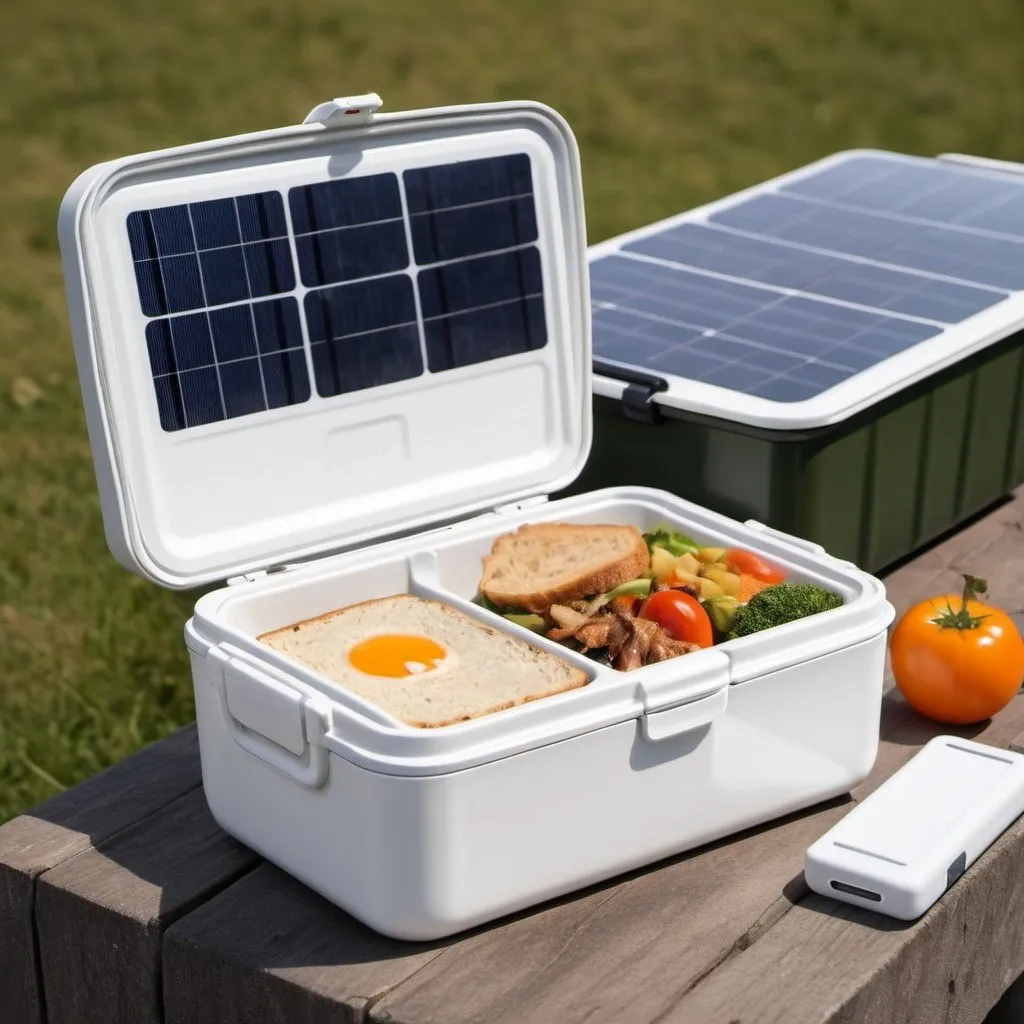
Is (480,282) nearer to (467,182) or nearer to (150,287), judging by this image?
(467,182)

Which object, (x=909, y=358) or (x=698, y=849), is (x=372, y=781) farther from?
(x=909, y=358)

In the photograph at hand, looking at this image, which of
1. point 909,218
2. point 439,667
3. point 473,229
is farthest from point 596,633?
point 909,218

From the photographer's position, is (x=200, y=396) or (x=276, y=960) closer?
(x=276, y=960)

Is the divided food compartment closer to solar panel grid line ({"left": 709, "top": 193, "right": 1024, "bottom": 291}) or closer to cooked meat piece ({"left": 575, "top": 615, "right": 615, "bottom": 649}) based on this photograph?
cooked meat piece ({"left": 575, "top": 615, "right": 615, "bottom": 649})

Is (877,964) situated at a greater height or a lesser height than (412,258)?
lesser

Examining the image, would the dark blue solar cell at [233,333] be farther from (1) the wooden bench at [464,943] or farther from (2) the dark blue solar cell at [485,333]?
(1) the wooden bench at [464,943]

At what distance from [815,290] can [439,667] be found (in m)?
1.10

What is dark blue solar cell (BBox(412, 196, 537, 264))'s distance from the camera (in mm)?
2047

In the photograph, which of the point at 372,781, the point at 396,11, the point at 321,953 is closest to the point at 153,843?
the point at 321,953

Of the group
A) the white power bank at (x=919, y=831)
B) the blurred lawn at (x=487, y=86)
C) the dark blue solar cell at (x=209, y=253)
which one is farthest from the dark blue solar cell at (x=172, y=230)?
the blurred lawn at (x=487, y=86)

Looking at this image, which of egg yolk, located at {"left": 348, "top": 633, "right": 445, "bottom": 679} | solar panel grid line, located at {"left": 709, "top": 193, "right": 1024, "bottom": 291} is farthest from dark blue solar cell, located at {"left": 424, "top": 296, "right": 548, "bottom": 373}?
solar panel grid line, located at {"left": 709, "top": 193, "right": 1024, "bottom": 291}

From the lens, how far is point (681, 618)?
1.83 meters

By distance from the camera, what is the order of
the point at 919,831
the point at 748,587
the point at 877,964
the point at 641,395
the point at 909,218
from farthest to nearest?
1. the point at 909,218
2. the point at 641,395
3. the point at 748,587
4. the point at 919,831
5. the point at 877,964

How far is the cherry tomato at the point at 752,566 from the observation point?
1.97 m
